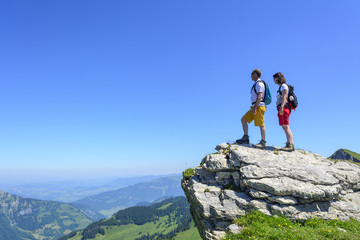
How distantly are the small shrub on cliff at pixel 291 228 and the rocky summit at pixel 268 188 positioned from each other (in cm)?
37

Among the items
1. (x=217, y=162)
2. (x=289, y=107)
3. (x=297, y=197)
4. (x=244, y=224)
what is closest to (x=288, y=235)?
(x=244, y=224)

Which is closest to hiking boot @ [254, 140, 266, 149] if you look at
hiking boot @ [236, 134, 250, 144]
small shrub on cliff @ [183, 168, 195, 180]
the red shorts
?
hiking boot @ [236, 134, 250, 144]

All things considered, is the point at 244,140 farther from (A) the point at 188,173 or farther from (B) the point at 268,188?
(A) the point at 188,173

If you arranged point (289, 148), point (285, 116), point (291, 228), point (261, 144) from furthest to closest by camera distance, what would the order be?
point (261, 144) < point (289, 148) < point (285, 116) < point (291, 228)

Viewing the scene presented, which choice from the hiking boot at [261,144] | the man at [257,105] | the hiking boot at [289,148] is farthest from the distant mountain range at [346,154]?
the man at [257,105]

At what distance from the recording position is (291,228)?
9.66 m

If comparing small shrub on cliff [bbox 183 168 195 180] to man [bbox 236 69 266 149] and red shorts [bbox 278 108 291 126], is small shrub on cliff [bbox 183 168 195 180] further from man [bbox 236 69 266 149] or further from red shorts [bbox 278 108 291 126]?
red shorts [bbox 278 108 291 126]

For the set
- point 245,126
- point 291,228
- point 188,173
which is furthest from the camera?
point 245,126

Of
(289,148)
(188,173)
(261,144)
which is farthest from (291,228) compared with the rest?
(188,173)

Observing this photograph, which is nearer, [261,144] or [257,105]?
[257,105]

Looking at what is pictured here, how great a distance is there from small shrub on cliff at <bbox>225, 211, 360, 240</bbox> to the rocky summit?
0.37 m

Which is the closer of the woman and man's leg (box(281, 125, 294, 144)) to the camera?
the woman

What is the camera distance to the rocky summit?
11.0m

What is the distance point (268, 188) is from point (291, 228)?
2.15 m
